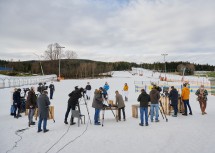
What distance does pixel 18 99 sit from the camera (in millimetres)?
12328

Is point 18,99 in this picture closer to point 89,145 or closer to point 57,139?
point 57,139

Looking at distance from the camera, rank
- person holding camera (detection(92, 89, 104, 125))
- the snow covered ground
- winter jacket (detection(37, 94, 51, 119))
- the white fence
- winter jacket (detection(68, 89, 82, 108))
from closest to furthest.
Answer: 1. the snow covered ground
2. winter jacket (detection(37, 94, 51, 119))
3. person holding camera (detection(92, 89, 104, 125))
4. winter jacket (detection(68, 89, 82, 108))
5. the white fence

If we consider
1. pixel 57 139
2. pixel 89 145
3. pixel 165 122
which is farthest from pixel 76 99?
pixel 165 122

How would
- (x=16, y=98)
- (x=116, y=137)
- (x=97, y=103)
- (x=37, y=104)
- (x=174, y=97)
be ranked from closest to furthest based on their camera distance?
(x=116, y=137)
(x=97, y=103)
(x=37, y=104)
(x=174, y=97)
(x=16, y=98)

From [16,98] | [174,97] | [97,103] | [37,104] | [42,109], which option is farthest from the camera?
[16,98]

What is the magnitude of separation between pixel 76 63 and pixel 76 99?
101 metres

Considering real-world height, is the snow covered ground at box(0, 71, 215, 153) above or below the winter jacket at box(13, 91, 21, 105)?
below

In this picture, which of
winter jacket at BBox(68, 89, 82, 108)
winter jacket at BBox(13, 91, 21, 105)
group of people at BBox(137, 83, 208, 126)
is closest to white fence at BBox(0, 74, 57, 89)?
winter jacket at BBox(13, 91, 21, 105)

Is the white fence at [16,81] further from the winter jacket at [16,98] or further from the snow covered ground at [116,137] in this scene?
the snow covered ground at [116,137]

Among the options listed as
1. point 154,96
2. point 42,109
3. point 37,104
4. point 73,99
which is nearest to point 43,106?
point 42,109

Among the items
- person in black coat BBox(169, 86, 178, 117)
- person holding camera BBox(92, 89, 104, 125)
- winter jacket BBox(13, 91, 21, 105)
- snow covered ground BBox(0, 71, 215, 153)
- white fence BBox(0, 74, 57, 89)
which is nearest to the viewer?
snow covered ground BBox(0, 71, 215, 153)

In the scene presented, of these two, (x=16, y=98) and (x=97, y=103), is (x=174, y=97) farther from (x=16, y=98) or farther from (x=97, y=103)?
→ (x=16, y=98)

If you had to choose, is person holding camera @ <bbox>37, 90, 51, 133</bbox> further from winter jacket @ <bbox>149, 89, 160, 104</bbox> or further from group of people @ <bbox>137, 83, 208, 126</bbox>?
winter jacket @ <bbox>149, 89, 160, 104</bbox>

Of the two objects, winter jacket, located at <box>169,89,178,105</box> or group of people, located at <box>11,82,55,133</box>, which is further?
winter jacket, located at <box>169,89,178,105</box>
